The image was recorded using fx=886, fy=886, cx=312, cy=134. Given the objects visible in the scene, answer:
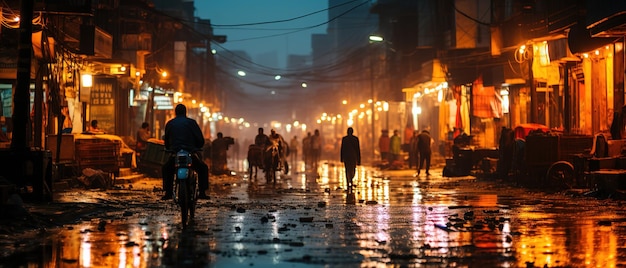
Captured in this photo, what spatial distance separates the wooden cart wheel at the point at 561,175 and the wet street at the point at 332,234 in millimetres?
3435

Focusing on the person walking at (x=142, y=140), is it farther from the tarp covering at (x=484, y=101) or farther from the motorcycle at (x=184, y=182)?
the motorcycle at (x=184, y=182)

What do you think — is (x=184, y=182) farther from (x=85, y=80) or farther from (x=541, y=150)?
(x=85, y=80)

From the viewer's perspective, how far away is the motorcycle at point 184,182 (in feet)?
45.3

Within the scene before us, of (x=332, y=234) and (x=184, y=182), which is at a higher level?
(x=184, y=182)

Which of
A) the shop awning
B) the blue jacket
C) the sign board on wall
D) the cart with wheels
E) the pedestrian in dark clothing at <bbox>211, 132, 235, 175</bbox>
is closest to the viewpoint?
the blue jacket

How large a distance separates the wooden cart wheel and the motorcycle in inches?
557

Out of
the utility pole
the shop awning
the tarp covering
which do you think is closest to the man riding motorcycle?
the utility pole

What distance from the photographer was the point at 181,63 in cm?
7131

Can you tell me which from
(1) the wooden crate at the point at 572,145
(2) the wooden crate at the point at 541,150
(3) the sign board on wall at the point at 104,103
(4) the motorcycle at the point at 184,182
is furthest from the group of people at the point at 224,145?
(3) the sign board on wall at the point at 104,103

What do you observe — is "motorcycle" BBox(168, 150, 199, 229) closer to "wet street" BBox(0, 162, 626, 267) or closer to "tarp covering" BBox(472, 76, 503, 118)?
"wet street" BBox(0, 162, 626, 267)

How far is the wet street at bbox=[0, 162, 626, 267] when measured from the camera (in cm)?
998

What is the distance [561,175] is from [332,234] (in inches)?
576

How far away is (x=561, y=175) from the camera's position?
Answer: 25672 millimetres

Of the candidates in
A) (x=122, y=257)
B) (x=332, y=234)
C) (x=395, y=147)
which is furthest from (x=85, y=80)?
(x=122, y=257)
